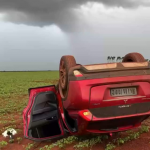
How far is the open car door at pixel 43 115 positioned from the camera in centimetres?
474

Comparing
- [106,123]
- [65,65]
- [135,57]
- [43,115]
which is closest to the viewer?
[106,123]

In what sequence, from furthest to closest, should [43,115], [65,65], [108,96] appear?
[43,115] → [65,65] → [108,96]

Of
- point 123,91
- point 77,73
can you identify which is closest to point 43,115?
point 77,73

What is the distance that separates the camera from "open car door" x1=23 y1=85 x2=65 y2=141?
474cm

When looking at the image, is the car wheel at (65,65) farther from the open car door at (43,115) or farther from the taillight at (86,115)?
the open car door at (43,115)

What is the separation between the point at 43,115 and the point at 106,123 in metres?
1.86

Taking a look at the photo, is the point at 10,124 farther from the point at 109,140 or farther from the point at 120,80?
the point at 120,80

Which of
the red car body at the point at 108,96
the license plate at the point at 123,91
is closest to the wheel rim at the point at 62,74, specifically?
the red car body at the point at 108,96

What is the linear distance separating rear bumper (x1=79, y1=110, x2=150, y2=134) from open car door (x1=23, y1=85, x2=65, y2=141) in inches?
44.2

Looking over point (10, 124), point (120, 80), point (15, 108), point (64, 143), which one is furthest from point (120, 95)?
point (15, 108)

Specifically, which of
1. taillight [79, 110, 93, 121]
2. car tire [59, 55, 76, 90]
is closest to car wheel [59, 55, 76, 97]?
car tire [59, 55, 76, 90]

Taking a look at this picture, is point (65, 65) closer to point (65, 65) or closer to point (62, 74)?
point (65, 65)

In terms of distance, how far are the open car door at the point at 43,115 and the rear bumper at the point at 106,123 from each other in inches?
44.2

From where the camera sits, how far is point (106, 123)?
3.56 metres
